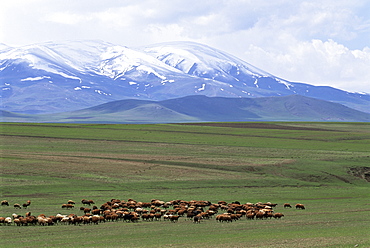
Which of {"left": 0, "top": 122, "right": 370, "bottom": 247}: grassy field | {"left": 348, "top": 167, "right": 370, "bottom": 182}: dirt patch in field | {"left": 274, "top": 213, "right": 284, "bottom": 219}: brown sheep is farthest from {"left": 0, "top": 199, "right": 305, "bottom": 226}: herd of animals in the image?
{"left": 348, "top": 167, "right": 370, "bottom": 182}: dirt patch in field

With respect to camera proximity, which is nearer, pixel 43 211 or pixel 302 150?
pixel 43 211

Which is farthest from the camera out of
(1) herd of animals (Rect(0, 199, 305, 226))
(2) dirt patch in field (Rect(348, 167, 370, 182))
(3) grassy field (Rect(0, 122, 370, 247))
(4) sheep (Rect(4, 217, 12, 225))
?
(2) dirt patch in field (Rect(348, 167, 370, 182))

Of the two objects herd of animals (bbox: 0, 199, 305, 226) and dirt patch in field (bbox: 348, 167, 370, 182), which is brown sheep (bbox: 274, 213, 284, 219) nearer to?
herd of animals (bbox: 0, 199, 305, 226)

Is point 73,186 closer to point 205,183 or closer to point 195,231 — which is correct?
point 205,183

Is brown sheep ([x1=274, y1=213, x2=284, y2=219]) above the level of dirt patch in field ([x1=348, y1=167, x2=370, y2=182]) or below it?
below

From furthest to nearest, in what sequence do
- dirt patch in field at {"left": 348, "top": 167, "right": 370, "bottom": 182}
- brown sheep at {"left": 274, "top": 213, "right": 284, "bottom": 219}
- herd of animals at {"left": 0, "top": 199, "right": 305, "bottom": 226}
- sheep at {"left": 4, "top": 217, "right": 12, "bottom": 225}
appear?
dirt patch in field at {"left": 348, "top": 167, "right": 370, "bottom": 182} < brown sheep at {"left": 274, "top": 213, "right": 284, "bottom": 219} < herd of animals at {"left": 0, "top": 199, "right": 305, "bottom": 226} < sheep at {"left": 4, "top": 217, "right": 12, "bottom": 225}

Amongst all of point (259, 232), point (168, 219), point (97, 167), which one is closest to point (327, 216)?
point (259, 232)

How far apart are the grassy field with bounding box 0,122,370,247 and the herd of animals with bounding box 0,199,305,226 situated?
2.32ft

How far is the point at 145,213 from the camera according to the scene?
1451 inches

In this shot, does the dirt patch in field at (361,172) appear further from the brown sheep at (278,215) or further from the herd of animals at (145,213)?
the brown sheep at (278,215)

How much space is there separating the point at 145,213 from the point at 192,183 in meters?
18.9

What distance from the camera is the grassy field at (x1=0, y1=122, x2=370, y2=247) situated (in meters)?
27.8

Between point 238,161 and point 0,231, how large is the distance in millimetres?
44747

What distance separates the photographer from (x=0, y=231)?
30.0 m
